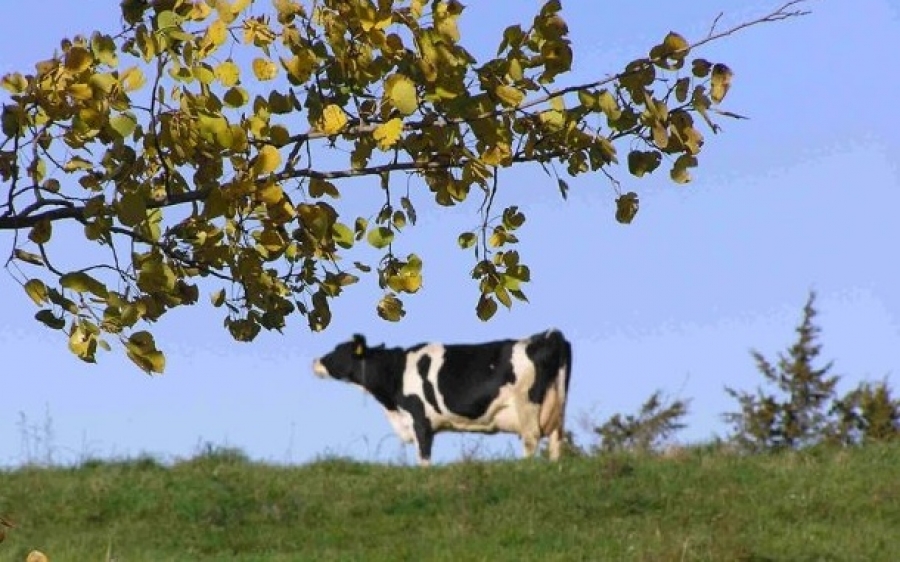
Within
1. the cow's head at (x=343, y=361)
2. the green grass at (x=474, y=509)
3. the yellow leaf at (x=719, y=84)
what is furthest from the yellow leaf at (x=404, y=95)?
the cow's head at (x=343, y=361)

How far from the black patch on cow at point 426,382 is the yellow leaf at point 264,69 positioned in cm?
1719

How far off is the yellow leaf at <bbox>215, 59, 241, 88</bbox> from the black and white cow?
16.1 metres

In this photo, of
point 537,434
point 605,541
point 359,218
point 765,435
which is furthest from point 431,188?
point 765,435

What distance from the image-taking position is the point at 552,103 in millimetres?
5547

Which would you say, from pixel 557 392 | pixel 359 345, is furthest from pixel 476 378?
pixel 359 345

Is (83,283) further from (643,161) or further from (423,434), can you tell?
(423,434)

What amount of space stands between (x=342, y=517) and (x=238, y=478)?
1820 mm

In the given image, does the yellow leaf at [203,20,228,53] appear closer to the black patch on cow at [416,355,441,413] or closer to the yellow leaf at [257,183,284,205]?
the yellow leaf at [257,183,284,205]

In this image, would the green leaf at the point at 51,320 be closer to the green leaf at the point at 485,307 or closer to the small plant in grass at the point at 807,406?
the green leaf at the point at 485,307

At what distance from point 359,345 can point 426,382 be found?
5.91 feet

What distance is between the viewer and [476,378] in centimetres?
2236

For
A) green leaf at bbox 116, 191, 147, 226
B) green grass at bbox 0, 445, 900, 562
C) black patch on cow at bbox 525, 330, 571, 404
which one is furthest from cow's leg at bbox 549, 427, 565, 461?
green leaf at bbox 116, 191, 147, 226

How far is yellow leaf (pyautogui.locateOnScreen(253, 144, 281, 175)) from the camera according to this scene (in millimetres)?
5305

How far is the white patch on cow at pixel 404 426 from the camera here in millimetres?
22816
